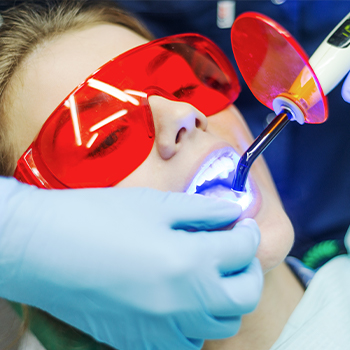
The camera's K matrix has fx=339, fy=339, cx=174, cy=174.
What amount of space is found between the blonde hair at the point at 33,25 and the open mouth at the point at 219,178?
57cm

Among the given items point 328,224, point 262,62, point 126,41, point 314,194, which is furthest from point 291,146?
point 126,41

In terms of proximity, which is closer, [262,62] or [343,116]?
[262,62]

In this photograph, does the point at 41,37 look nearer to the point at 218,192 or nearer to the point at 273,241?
the point at 218,192

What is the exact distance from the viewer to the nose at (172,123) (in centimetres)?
90

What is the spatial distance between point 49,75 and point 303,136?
1.15 meters

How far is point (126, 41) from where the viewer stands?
1.10m

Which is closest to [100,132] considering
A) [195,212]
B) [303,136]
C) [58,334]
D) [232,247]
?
[195,212]

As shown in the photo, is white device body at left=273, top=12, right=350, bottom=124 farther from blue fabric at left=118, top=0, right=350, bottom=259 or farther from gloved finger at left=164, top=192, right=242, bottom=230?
blue fabric at left=118, top=0, right=350, bottom=259

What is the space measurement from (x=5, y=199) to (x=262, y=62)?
0.73 meters

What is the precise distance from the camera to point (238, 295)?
788 mm

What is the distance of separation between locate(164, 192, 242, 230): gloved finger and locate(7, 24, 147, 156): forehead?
0.44 metres

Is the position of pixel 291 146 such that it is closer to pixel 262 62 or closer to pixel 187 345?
pixel 262 62

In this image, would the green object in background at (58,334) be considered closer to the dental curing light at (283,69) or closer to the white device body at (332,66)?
the dental curing light at (283,69)

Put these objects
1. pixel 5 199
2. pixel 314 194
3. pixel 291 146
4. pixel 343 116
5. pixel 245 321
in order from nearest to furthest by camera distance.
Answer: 1. pixel 5 199
2. pixel 245 321
3. pixel 343 116
4. pixel 314 194
5. pixel 291 146
